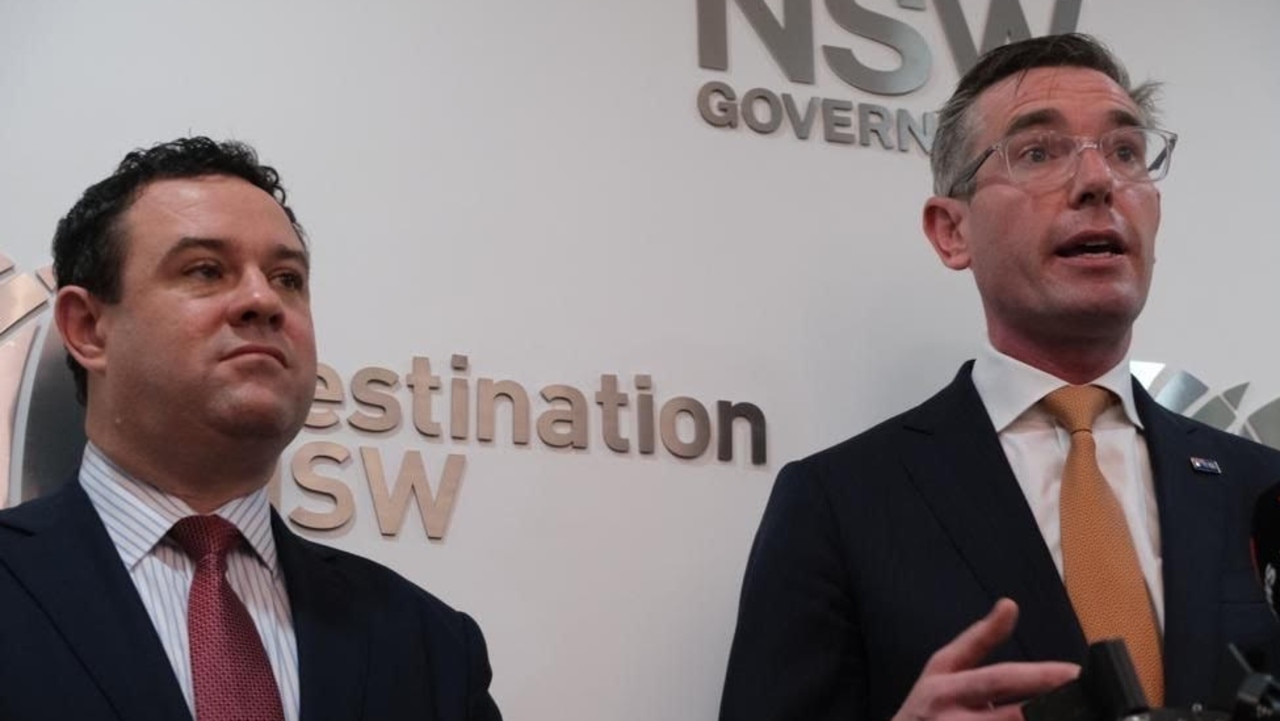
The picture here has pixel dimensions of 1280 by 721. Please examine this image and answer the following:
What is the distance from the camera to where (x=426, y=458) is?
2463mm

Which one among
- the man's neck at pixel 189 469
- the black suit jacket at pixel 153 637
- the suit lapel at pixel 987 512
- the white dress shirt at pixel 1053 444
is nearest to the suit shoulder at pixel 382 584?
the black suit jacket at pixel 153 637

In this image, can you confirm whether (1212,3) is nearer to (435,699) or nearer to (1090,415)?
(1090,415)

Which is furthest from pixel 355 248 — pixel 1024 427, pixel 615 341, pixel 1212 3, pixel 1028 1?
pixel 1212 3

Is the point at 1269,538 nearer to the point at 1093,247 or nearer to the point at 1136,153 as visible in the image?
the point at 1093,247

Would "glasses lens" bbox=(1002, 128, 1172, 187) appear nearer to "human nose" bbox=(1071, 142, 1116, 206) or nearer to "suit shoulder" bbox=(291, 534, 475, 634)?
"human nose" bbox=(1071, 142, 1116, 206)

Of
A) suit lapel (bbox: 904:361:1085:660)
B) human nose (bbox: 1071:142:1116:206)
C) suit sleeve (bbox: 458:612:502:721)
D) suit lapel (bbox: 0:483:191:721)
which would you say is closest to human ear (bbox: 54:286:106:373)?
suit lapel (bbox: 0:483:191:721)

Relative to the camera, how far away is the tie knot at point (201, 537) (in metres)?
2.01

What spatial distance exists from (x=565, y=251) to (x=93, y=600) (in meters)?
0.99

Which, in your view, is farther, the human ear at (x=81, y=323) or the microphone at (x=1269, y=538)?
the human ear at (x=81, y=323)

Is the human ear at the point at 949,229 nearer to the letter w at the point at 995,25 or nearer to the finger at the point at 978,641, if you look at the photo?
the letter w at the point at 995,25

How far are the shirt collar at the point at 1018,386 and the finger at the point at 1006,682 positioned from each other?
2.35ft

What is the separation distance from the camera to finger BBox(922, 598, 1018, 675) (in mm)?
1624

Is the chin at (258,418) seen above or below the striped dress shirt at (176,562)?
Result: above

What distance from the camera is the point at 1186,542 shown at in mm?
2203
